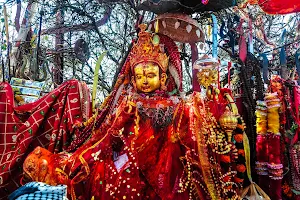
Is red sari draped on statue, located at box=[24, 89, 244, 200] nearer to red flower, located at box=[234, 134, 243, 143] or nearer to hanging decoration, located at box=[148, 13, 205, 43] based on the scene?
red flower, located at box=[234, 134, 243, 143]

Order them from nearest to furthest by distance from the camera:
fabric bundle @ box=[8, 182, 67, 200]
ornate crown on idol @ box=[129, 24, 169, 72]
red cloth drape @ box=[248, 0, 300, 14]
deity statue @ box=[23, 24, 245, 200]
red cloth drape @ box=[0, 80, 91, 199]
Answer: fabric bundle @ box=[8, 182, 67, 200]
deity statue @ box=[23, 24, 245, 200]
red cloth drape @ box=[0, 80, 91, 199]
red cloth drape @ box=[248, 0, 300, 14]
ornate crown on idol @ box=[129, 24, 169, 72]

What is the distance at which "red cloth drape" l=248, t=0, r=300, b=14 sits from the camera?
3.26 metres

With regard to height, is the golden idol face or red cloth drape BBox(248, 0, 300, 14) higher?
red cloth drape BBox(248, 0, 300, 14)

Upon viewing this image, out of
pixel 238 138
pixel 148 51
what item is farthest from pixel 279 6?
pixel 238 138

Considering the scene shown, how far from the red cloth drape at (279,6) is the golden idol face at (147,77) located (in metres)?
1.23

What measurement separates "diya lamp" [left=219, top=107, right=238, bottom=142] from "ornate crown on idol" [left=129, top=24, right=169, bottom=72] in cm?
98

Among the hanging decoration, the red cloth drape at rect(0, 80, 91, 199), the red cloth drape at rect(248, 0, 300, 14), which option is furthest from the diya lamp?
the red cloth drape at rect(0, 80, 91, 199)

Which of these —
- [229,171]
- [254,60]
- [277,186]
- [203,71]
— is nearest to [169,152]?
[229,171]

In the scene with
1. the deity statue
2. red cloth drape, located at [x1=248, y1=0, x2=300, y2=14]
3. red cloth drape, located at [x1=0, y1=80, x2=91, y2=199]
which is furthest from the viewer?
red cloth drape, located at [x1=248, y1=0, x2=300, y2=14]

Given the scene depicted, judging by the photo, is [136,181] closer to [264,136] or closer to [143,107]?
[143,107]

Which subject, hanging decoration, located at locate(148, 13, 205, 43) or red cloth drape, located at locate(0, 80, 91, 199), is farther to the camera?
hanging decoration, located at locate(148, 13, 205, 43)

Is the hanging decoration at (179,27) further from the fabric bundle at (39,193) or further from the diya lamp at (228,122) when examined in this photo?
the fabric bundle at (39,193)

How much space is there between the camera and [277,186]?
2.85m

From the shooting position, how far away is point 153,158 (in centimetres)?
283
